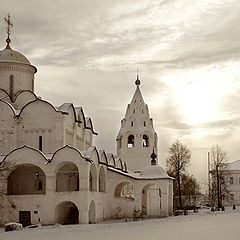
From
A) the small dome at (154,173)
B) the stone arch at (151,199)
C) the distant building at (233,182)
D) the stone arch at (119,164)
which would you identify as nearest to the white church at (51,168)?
the small dome at (154,173)

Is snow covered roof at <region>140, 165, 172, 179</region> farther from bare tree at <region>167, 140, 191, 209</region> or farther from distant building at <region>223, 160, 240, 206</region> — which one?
distant building at <region>223, 160, 240, 206</region>

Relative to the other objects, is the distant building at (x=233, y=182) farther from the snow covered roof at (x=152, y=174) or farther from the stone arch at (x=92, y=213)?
the stone arch at (x=92, y=213)

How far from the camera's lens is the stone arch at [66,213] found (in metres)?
31.8

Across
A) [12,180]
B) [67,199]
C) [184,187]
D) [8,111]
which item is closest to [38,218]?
[67,199]

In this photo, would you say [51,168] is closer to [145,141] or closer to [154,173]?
[154,173]

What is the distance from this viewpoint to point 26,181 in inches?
1341

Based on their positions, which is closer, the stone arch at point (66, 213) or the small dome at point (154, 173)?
the stone arch at point (66, 213)

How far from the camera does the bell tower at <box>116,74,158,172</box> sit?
153 feet

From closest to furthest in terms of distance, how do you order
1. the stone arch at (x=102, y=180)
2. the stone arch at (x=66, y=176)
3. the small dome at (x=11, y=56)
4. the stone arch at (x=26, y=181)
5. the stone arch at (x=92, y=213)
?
the stone arch at (x=92, y=213)
the stone arch at (x=26, y=181)
the stone arch at (x=66, y=176)
the stone arch at (x=102, y=180)
the small dome at (x=11, y=56)

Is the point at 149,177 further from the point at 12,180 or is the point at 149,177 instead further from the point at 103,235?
the point at 103,235

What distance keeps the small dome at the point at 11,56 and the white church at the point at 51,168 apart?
1.2 inches

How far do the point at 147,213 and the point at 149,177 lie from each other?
Result: 3635 mm

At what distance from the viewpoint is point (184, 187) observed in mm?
55344

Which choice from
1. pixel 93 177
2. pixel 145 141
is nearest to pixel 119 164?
pixel 145 141
